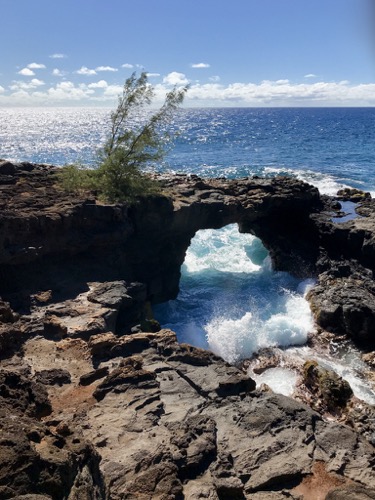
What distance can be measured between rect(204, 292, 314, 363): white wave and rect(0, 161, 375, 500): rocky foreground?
155 cm

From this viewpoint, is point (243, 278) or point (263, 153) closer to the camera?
point (243, 278)

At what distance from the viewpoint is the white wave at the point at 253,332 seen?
24.9 m

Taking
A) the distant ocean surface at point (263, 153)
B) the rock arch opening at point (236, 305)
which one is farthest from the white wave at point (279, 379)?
the distant ocean surface at point (263, 153)

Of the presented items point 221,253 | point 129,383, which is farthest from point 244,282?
point 129,383

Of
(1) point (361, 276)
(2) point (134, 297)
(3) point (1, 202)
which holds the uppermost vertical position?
(3) point (1, 202)

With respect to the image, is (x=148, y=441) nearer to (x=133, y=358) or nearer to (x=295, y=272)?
(x=133, y=358)

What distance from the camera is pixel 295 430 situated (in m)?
12.5

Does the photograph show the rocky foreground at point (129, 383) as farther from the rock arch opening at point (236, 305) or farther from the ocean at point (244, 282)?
the ocean at point (244, 282)

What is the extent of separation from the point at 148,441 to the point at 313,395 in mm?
11513

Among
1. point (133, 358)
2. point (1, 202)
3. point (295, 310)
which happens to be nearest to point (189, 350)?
point (133, 358)

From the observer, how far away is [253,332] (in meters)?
25.9

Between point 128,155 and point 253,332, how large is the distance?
1329cm

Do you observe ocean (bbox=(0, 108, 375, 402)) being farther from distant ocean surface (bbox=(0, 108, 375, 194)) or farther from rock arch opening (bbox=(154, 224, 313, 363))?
distant ocean surface (bbox=(0, 108, 375, 194))

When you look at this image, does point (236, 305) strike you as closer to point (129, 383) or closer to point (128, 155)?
point (128, 155)
